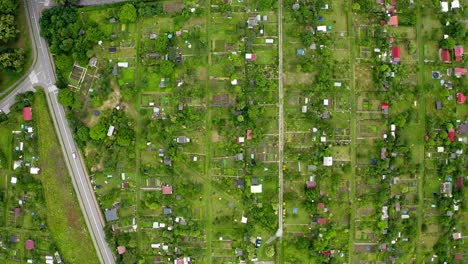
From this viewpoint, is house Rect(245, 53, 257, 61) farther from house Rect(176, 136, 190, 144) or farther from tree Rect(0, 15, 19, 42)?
tree Rect(0, 15, 19, 42)

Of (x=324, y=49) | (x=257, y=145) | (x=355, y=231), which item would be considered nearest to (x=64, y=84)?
(x=257, y=145)

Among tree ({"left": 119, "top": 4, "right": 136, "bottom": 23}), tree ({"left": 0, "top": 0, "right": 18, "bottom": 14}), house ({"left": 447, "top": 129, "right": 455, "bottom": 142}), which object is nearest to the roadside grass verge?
tree ({"left": 0, "top": 0, "right": 18, "bottom": 14})

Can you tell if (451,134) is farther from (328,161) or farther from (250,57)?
(250,57)

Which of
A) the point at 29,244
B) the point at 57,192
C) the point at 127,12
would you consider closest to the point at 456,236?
the point at 127,12

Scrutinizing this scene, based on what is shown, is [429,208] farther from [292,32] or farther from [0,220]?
[0,220]

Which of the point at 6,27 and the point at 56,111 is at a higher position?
the point at 6,27
